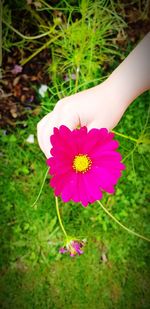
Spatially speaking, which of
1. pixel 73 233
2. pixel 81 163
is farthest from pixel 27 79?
pixel 81 163

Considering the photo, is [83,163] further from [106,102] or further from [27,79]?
[27,79]

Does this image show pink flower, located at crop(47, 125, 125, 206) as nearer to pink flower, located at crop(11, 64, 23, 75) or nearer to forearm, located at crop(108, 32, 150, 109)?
forearm, located at crop(108, 32, 150, 109)

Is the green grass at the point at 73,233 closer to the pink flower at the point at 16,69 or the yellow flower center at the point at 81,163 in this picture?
the pink flower at the point at 16,69

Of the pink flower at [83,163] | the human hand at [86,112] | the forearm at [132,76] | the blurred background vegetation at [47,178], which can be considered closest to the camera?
the pink flower at [83,163]

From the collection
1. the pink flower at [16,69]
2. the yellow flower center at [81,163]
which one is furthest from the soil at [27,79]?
Result: the yellow flower center at [81,163]

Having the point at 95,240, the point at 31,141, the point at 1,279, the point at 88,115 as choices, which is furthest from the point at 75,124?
the point at 1,279

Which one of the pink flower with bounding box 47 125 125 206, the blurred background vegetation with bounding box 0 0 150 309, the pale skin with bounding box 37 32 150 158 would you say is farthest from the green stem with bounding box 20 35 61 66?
the pink flower with bounding box 47 125 125 206
